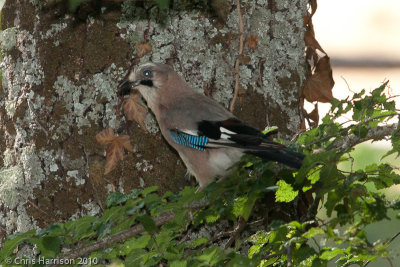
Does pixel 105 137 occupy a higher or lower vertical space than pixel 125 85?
lower

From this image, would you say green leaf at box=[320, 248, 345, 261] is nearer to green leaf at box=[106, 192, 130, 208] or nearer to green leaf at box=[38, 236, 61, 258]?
green leaf at box=[106, 192, 130, 208]

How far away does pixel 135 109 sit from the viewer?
361 centimetres

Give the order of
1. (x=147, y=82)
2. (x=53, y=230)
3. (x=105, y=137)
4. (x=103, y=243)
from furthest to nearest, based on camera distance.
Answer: (x=147, y=82)
(x=105, y=137)
(x=103, y=243)
(x=53, y=230)

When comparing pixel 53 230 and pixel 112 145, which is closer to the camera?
pixel 53 230

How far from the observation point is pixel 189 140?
3.51 m

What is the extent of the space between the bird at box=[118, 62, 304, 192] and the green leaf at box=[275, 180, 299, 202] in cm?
50

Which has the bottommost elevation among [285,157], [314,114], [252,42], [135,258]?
[135,258]

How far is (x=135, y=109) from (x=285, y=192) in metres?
1.17

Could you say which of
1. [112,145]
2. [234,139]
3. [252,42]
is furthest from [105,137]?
[252,42]

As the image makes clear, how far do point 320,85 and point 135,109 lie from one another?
1093 mm

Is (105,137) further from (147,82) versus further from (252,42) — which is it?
(252,42)

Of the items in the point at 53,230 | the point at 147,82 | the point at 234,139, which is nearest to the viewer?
the point at 53,230

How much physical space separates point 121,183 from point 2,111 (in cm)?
82

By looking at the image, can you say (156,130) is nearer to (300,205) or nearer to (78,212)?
(78,212)
